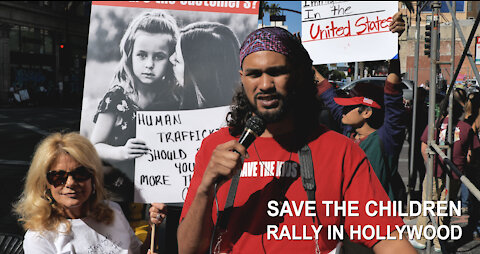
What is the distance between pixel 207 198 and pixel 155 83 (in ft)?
5.33

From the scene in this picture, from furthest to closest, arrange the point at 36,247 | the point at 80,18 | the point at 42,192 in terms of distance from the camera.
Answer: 1. the point at 80,18
2. the point at 42,192
3. the point at 36,247

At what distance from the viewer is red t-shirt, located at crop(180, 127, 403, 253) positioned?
1.38 metres

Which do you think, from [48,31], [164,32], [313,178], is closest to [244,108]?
[313,178]

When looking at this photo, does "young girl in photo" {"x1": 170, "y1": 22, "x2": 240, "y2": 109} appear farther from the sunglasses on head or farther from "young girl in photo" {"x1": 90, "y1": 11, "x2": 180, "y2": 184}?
the sunglasses on head

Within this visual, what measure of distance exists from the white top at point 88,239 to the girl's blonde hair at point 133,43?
82 cm

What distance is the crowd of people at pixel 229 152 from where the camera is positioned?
1.39m

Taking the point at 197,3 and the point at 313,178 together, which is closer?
the point at 313,178

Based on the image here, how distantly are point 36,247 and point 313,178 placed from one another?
152 cm

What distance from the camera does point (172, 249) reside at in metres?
3.17

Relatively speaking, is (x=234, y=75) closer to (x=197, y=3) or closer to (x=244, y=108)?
(x=197, y=3)

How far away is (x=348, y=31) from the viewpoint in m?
4.17

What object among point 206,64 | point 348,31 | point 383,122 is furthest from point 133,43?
point 348,31

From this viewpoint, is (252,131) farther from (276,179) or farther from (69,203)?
(69,203)

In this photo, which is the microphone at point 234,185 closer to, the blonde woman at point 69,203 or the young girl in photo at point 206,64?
the blonde woman at point 69,203
